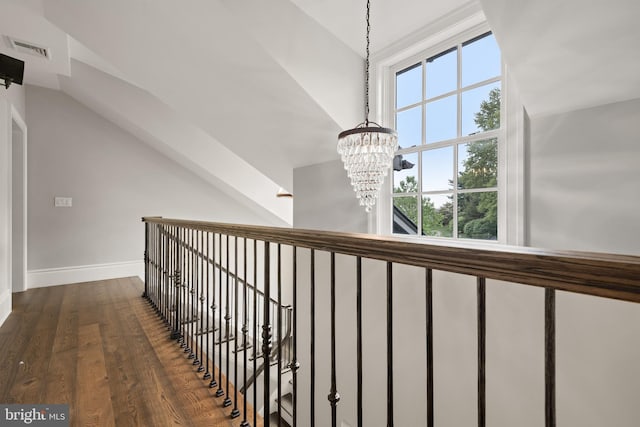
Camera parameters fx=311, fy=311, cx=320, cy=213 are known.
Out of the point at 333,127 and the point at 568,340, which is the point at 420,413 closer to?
the point at 568,340

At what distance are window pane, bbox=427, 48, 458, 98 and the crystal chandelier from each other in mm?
847

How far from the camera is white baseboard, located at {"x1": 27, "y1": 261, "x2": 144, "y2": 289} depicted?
420 centimetres

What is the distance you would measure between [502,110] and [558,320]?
128cm

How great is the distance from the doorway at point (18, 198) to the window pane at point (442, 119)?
4453 millimetres

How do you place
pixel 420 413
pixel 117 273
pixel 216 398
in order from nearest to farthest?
pixel 216 398 < pixel 420 413 < pixel 117 273

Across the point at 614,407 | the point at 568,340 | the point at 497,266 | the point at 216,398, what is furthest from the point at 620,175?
the point at 216,398

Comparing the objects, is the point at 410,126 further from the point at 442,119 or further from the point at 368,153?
the point at 368,153

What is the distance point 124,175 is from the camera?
4836 mm

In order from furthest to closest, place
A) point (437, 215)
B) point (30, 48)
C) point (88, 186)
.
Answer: point (88, 186), point (30, 48), point (437, 215)

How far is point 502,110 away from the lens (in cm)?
199

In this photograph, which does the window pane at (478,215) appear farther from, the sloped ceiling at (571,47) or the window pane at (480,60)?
the window pane at (480,60)

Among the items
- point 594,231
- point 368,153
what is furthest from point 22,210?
point 594,231

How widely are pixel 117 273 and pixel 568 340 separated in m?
5.40

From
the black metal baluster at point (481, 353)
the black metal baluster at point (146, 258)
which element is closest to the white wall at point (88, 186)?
the black metal baluster at point (146, 258)
